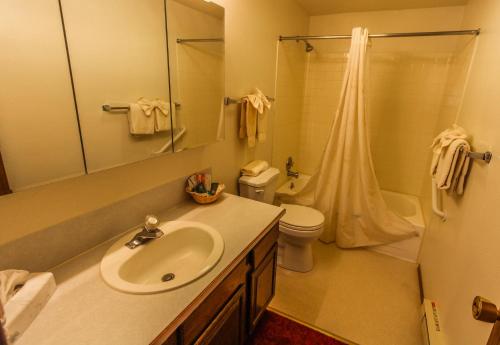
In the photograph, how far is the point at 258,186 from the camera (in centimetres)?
204

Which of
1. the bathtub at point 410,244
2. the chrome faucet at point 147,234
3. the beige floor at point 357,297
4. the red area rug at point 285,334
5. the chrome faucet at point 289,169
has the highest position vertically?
the chrome faucet at point 147,234

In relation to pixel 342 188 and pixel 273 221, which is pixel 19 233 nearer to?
pixel 273 221

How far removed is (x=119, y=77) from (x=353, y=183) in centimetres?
207

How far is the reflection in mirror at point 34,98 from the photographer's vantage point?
0.80m

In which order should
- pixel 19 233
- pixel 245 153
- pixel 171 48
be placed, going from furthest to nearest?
pixel 245 153 < pixel 171 48 < pixel 19 233

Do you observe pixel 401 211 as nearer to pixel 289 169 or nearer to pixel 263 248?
pixel 289 169

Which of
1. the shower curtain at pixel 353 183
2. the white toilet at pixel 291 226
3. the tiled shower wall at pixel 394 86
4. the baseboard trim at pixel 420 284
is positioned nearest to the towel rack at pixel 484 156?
the shower curtain at pixel 353 183

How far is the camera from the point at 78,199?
106 cm

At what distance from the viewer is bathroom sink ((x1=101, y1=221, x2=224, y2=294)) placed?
3.16ft

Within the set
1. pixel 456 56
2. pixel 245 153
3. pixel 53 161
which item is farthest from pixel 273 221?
pixel 456 56

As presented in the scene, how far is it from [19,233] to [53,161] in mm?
259

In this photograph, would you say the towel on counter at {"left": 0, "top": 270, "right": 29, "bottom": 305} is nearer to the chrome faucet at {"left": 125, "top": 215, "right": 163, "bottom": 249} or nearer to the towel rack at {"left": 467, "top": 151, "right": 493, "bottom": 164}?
the chrome faucet at {"left": 125, "top": 215, "right": 163, "bottom": 249}

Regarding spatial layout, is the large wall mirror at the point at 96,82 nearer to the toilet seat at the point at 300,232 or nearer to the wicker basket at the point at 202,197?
the wicker basket at the point at 202,197

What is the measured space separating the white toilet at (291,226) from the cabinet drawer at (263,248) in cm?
56
